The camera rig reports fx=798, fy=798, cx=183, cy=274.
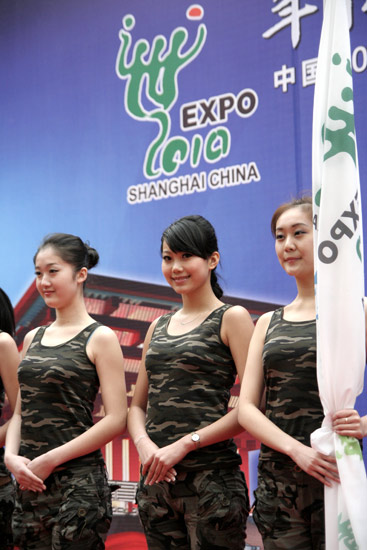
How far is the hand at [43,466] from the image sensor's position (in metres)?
2.59

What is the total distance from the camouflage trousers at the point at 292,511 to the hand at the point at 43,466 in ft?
2.35

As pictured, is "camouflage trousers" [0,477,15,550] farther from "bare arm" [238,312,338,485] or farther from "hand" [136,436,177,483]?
"bare arm" [238,312,338,485]

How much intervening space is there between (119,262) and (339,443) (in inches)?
86.7

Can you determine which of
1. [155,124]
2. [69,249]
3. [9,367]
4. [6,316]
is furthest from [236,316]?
[155,124]

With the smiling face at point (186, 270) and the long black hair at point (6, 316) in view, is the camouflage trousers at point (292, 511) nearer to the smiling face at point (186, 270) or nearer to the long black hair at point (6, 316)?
the smiling face at point (186, 270)

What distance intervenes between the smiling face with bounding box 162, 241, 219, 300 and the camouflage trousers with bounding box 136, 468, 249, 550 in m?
0.61

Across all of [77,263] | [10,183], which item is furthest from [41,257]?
[10,183]

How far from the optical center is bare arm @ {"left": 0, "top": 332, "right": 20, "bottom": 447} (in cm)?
308

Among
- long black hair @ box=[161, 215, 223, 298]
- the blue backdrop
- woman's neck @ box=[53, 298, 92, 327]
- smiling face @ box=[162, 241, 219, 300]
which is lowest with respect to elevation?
woman's neck @ box=[53, 298, 92, 327]

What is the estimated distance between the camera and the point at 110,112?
4172mm

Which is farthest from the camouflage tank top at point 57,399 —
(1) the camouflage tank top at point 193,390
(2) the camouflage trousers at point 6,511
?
(2) the camouflage trousers at point 6,511

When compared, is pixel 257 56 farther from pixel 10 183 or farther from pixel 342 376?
pixel 342 376

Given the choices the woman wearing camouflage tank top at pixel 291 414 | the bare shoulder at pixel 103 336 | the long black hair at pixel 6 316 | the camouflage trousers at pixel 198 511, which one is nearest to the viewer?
the woman wearing camouflage tank top at pixel 291 414

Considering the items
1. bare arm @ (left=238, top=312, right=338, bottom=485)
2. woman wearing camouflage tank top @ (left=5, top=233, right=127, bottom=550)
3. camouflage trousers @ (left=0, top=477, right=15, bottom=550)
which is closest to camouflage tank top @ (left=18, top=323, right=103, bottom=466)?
woman wearing camouflage tank top @ (left=5, top=233, right=127, bottom=550)
